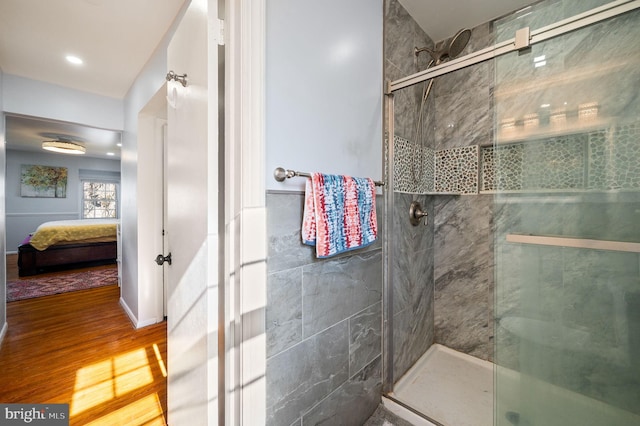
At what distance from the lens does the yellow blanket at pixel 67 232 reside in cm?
436

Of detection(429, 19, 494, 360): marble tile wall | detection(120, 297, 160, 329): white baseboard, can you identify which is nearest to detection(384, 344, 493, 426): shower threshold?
detection(429, 19, 494, 360): marble tile wall

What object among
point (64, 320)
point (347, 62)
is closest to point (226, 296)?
point (347, 62)

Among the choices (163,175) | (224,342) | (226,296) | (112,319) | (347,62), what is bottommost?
(112,319)

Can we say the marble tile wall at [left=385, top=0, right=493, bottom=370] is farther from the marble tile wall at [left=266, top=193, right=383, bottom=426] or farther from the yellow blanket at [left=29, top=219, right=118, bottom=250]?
the yellow blanket at [left=29, top=219, right=118, bottom=250]

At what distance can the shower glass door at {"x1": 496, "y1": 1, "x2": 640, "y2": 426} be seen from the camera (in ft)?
3.19

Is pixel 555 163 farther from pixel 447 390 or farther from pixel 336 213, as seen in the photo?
pixel 447 390

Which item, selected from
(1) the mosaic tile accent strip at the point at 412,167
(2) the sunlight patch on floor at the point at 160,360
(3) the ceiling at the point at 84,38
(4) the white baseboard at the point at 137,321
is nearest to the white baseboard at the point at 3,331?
(4) the white baseboard at the point at 137,321

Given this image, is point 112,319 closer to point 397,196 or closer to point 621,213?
point 397,196

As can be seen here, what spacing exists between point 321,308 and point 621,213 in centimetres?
122

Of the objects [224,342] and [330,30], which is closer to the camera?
[224,342]

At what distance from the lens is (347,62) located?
4.29ft

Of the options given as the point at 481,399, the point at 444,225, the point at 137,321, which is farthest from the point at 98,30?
the point at 481,399

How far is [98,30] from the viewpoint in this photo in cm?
196

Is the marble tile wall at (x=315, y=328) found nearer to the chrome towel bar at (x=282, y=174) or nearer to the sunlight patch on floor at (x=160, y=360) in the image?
the chrome towel bar at (x=282, y=174)
